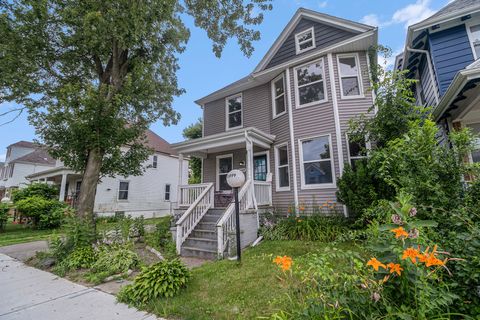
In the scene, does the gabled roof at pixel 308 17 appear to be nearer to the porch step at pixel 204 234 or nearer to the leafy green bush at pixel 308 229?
the leafy green bush at pixel 308 229

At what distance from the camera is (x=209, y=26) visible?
9164mm

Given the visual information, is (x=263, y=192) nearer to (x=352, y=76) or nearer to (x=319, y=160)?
(x=319, y=160)

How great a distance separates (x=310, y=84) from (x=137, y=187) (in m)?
14.7

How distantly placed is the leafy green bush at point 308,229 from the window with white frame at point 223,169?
3698mm

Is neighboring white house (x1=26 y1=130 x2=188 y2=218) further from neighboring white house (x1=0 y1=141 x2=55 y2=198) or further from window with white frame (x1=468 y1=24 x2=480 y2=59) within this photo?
window with white frame (x1=468 y1=24 x2=480 y2=59)

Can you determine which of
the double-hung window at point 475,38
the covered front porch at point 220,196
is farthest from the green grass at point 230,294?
the double-hung window at point 475,38

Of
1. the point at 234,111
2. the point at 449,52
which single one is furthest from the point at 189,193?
the point at 449,52

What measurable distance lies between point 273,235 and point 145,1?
340 inches

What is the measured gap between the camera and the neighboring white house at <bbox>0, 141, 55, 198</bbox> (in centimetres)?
2623

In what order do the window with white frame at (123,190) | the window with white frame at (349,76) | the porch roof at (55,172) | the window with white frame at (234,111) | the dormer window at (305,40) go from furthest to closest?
the window with white frame at (123,190) < the porch roof at (55,172) < the window with white frame at (234,111) < the dormer window at (305,40) < the window with white frame at (349,76)

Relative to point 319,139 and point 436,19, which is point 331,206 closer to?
point 319,139

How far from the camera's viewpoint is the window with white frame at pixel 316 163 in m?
7.65

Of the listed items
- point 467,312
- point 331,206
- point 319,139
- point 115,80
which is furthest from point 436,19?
point 115,80

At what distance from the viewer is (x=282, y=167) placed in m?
8.80
